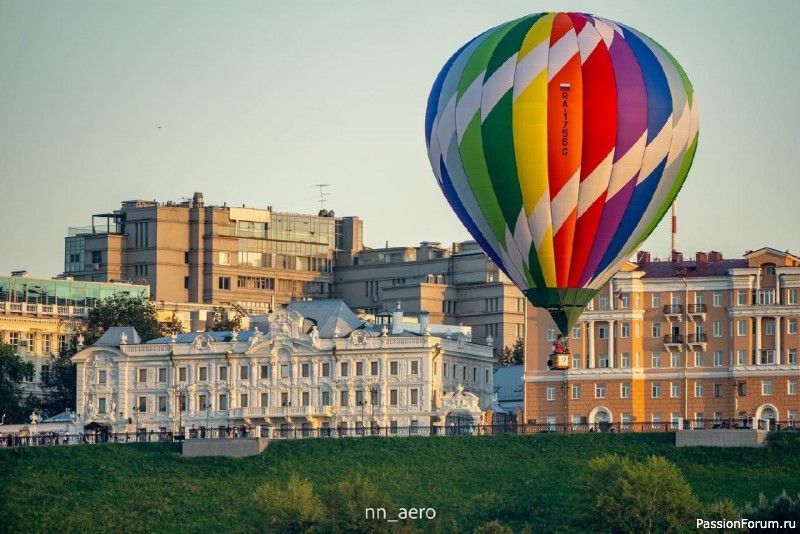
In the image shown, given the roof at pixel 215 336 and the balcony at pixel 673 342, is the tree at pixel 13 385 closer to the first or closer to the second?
the roof at pixel 215 336

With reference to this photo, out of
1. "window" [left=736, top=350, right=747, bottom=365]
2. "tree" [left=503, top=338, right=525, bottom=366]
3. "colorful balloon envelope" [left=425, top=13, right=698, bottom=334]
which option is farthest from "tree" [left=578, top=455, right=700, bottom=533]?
"tree" [left=503, top=338, right=525, bottom=366]

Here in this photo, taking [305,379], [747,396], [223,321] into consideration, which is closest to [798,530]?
[747,396]

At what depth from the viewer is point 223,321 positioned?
156 meters

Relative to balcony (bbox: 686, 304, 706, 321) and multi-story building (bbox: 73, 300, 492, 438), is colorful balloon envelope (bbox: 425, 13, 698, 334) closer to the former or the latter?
balcony (bbox: 686, 304, 706, 321)

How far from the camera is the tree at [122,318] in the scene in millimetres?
153500

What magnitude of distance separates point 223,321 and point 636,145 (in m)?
65.3

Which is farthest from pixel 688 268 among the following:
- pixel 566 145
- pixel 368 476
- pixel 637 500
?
pixel 566 145

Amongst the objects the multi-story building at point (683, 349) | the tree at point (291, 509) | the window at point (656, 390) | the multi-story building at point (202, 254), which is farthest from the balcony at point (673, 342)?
the multi-story building at point (202, 254)

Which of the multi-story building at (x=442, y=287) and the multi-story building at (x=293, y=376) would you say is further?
the multi-story building at (x=442, y=287)

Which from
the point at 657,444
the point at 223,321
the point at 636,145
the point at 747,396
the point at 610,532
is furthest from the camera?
the point at 223,321

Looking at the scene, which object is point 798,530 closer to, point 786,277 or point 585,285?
point 585,285

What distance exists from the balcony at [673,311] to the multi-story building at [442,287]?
3280 cm

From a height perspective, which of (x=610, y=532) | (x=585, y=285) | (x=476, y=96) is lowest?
(x=610, y=532)

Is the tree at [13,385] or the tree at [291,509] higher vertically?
the tree at [13,385]
